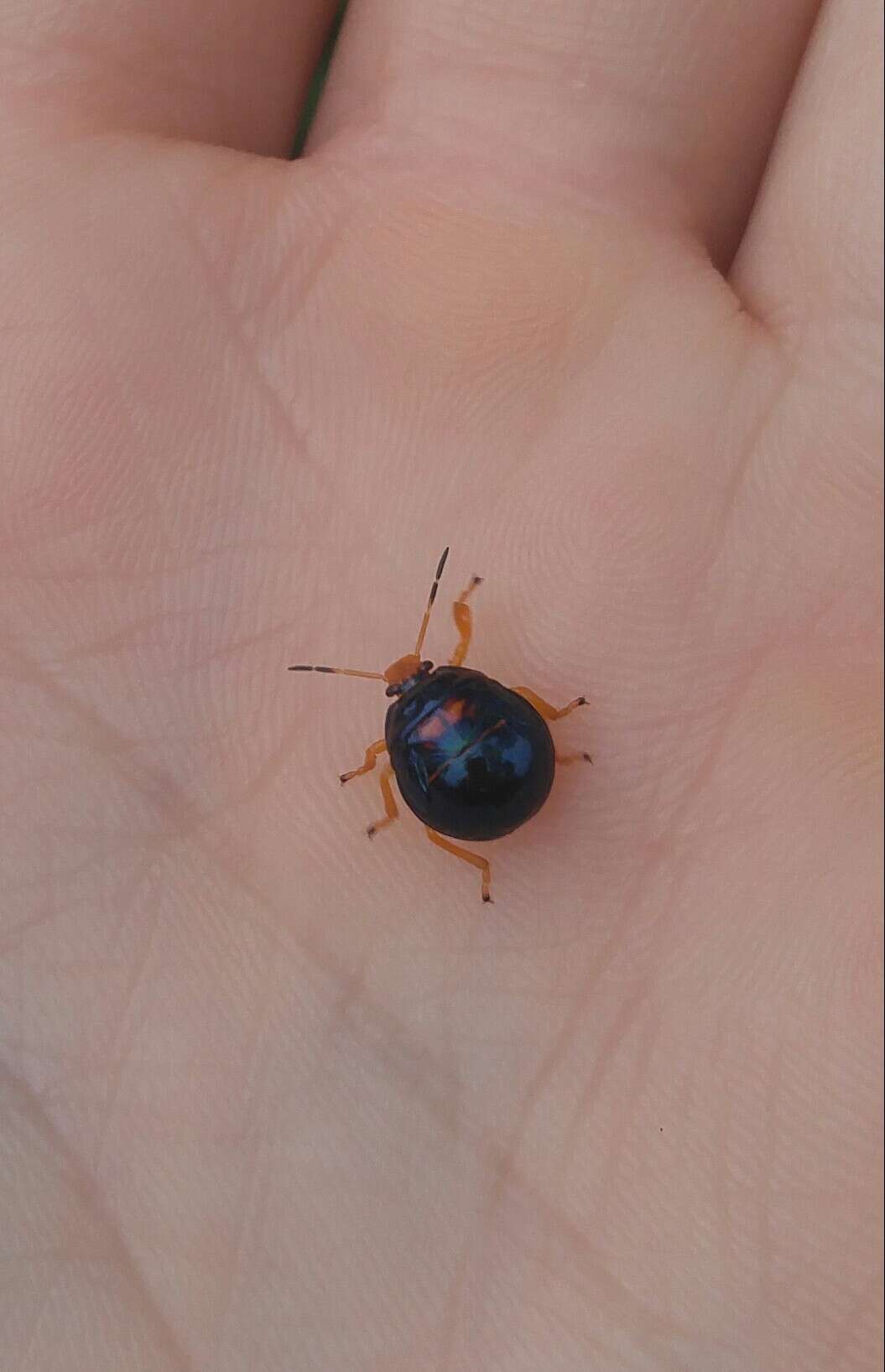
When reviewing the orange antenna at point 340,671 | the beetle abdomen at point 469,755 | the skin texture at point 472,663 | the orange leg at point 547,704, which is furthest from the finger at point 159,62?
the orange leg at point 547,704

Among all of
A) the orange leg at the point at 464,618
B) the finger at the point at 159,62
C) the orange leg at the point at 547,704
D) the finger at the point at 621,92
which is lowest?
the orange leg at the point at 547,704

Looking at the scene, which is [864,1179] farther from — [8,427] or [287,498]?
[8,427]

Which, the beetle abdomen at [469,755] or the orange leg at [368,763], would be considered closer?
the beetle abdomen at [469,755]

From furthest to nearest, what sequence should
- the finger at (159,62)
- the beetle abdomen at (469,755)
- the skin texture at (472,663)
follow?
the finger at (159,62) < the beetle abdomen at (469,755) < the skin texture at (472,663)

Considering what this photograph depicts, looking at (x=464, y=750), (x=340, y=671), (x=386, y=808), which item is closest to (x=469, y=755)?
(x=464, y=750)

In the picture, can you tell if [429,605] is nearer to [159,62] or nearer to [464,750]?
[464,750]

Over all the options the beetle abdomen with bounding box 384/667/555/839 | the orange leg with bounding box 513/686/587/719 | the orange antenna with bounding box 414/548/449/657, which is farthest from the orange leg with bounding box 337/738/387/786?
the orange leg with bounding box 513/686/587/719

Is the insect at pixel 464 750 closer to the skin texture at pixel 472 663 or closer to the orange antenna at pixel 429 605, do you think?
the orange antenna at pixel 429 605

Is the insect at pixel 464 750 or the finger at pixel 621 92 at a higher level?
the finger at pixel 621 92

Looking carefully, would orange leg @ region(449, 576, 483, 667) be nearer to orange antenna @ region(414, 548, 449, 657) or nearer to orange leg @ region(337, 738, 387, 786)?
orange antenna @ region(414, 548, 449, 657)
